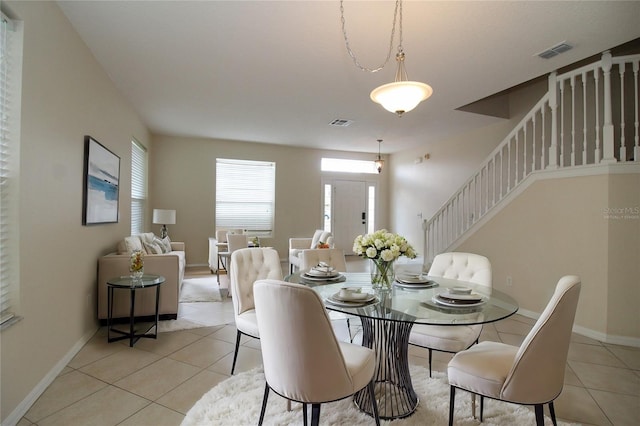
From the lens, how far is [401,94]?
2426 millimetres

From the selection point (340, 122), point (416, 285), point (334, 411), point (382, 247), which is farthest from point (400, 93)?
point (340, 122)

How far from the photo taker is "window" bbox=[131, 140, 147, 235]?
5.65 m

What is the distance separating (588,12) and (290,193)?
629 centimetres

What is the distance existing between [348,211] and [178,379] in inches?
268

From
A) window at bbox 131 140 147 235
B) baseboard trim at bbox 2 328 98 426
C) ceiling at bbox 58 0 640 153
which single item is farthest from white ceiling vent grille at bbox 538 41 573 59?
window at bbox 131 140 147 235

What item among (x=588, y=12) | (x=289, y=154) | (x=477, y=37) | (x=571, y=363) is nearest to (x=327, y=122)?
(x=289, y=154)

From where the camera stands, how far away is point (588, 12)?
2.68 meters

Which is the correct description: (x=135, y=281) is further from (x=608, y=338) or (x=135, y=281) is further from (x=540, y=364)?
(x=608, y=338)

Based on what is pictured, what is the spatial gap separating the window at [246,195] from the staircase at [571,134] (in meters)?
3.84

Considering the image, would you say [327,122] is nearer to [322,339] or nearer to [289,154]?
[289,154]

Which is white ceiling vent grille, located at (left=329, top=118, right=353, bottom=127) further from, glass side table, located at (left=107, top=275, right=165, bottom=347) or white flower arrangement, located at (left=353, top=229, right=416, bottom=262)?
white flower arrangement, located at (left=353, top=229, right=416, bottom=262)

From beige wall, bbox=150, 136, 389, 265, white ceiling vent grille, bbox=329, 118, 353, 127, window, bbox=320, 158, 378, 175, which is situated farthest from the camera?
window, bbox=320, 158, 378, 175

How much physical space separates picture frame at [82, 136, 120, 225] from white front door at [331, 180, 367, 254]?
213 inches

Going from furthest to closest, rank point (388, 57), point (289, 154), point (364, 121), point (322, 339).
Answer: point (289, 154)
point (364, 121)
point (388, 57)
point (322, 339)
